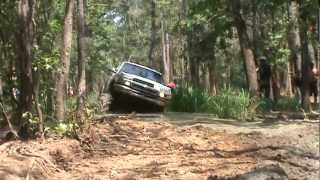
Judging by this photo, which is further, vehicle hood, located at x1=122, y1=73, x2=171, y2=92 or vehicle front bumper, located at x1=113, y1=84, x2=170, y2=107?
vehicle hood, located at x1=122, y1=73, x2=171, y2=92

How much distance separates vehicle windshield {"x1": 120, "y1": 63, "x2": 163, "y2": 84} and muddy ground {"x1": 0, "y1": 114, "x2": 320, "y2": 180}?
585cm

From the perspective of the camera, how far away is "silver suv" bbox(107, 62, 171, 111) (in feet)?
66.7

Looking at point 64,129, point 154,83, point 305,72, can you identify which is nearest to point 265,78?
point 305,72

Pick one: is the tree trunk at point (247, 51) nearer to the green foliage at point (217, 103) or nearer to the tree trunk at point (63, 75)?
the green foliage at point (217, 103)

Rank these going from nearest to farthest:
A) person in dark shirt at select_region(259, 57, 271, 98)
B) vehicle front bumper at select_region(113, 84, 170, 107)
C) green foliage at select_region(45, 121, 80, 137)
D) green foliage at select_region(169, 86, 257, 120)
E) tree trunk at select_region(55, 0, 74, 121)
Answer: green foliage at select_region(45, 121, 80, 137) → tree trunk at select_region(55, 0, 74, 121) → green foliage at select_region(169, 86, 257, 120) → vehicle front bumper at select_region(113, 84, 170, 107) → person in dark shirt at select_region(259, 57, 271, 98)

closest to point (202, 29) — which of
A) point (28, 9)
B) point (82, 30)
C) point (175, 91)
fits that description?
point (175, 91)

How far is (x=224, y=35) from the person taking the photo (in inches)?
1015

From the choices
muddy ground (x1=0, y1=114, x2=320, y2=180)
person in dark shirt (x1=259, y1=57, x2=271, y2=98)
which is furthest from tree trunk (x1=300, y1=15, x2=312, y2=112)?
muddy ground (x1=0, y1=114, x2=320, y2=180)

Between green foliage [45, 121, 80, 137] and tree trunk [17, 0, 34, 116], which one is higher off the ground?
tree trunk [17, 0, 34, 116]

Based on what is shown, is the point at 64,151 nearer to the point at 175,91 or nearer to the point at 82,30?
the point at 82,30

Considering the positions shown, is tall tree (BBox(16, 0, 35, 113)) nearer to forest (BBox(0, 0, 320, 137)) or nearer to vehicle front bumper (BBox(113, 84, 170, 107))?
forest (BBox(0, 0, 320, 137))

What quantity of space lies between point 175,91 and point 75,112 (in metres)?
8.44

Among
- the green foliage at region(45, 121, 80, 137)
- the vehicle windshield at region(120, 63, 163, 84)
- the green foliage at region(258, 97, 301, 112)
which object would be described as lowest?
the green foliage at region(258, 97, 301, 112)

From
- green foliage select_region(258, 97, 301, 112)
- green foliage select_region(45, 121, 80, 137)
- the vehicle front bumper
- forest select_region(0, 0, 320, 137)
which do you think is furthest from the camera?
green foliage select_region(258, 97, 301, 112)
